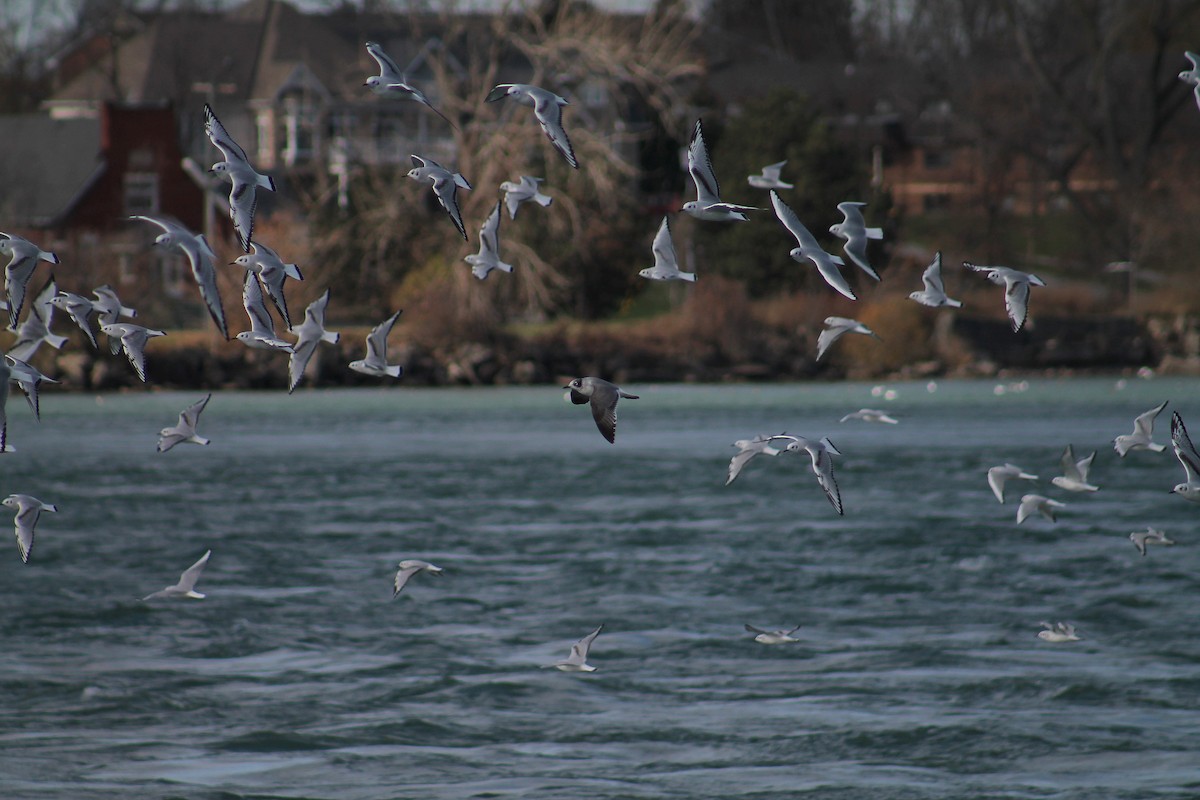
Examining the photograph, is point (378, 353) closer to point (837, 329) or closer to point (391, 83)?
point (391, 83)

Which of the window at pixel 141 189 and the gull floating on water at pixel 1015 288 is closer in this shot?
the gull floating on water at pixel 1015 288

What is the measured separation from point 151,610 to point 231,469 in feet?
46.0

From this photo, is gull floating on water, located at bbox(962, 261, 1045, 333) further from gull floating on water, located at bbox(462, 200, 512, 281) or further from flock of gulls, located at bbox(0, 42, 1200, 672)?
gull floating on water, located at bbox(462, 200, 512, 281)

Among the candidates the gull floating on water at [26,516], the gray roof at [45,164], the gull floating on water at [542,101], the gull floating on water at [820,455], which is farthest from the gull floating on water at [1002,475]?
the gray roof at [45,164]

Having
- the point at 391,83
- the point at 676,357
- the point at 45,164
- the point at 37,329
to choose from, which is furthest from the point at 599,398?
the point at 45,164

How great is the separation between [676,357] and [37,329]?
40033 mm

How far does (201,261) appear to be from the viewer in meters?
9.71

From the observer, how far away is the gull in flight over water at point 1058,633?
14.8 m

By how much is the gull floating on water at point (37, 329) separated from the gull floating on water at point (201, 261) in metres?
1.55

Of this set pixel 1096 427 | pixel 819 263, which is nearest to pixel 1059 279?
pixel 1096 427

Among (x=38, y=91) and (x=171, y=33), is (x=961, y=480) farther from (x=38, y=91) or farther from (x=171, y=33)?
(x=38, y=91)

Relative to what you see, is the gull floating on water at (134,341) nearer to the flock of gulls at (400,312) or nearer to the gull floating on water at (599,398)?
the flock of gulls at (400,312)

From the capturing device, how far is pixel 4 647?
1741cm

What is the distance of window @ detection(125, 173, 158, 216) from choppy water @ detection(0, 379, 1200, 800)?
3397 centimetres
